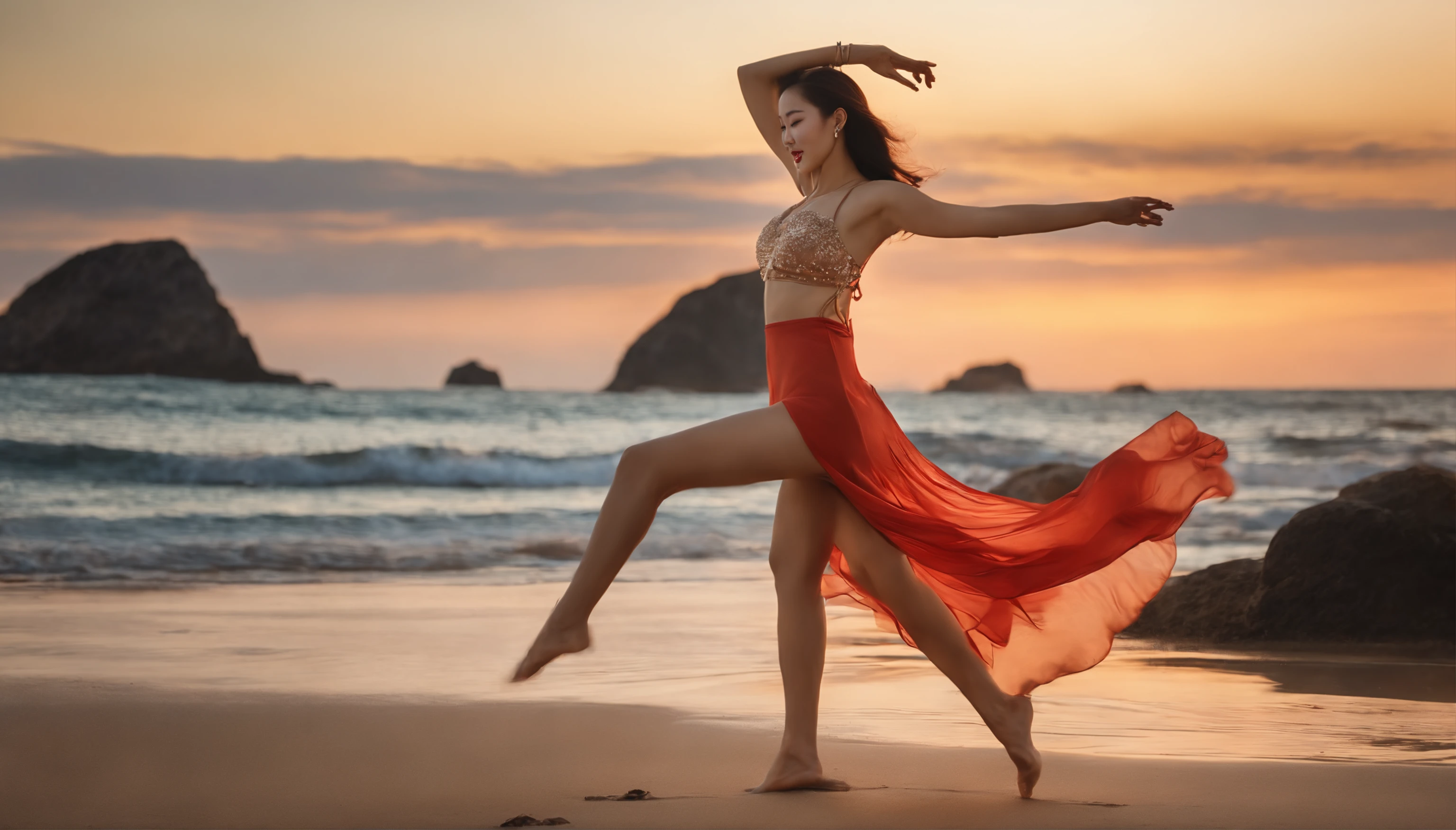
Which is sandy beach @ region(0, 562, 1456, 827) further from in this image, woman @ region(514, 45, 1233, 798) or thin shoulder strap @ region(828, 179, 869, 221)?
thin shoulder strap @ region(828, 179, 869, 221)

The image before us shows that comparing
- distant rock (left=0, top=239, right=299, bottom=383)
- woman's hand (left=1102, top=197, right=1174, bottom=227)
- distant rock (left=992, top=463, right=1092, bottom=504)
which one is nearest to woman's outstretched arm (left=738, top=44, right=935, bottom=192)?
woman's hand (left=1102, top=197, right=1174, bottom=227)

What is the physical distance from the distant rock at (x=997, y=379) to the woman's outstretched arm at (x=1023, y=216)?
4328 cm

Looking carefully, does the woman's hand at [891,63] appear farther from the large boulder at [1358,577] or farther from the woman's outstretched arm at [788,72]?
the large boulder at [1358,577]

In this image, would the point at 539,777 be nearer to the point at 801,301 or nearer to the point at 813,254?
the point at 801,301

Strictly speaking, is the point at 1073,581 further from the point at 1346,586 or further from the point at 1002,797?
the point at 1346,586

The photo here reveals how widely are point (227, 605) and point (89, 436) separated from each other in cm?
1305

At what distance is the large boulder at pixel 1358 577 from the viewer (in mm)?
6703

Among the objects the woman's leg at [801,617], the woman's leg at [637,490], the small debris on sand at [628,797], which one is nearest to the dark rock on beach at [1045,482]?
the woman's leg at [801,617]

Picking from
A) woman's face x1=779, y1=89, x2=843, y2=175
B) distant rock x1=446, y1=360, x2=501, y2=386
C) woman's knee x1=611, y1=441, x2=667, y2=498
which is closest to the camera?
woman's knee x1=611, y1=441, x2=667, y2=498

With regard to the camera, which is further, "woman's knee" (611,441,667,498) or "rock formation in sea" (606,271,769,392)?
"rock formation in sea" (606,271,769,392)

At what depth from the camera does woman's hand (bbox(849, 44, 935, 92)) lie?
3.88 metres

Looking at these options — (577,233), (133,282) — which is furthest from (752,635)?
(133,282)

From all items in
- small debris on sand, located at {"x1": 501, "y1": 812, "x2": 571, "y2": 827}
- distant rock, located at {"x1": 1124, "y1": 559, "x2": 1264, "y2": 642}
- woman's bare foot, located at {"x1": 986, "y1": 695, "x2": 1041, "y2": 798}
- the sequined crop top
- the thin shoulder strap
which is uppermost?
the thin shoulder strap

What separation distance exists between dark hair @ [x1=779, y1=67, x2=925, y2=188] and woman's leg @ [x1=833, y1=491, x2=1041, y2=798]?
99 cm
